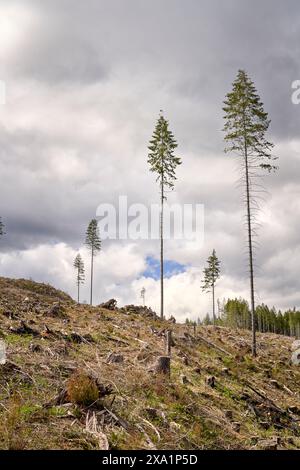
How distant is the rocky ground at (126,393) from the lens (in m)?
8.06

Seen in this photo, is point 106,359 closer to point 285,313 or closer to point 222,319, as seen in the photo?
point 222,319

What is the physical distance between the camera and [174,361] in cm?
1573

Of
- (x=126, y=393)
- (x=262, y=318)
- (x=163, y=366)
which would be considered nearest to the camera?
(x=126, y=393)

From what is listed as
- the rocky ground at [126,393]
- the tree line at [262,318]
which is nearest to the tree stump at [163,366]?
the rocky ground at [126,393]

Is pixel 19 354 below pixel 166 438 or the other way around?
the other way around

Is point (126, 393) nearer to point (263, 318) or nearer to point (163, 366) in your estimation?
point (163, 366)

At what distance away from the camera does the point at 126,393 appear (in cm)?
1045

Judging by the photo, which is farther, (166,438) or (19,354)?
(19,354)

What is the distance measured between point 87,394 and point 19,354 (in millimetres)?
3804

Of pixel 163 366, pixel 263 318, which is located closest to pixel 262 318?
pixel 263 318

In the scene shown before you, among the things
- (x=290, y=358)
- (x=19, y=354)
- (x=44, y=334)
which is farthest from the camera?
(x=290, y=358)

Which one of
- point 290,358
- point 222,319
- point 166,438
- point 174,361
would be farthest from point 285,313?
point 166,438

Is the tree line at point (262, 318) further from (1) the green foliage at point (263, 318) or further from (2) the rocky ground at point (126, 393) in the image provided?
(2) the rocky ground at point (126, 393)
